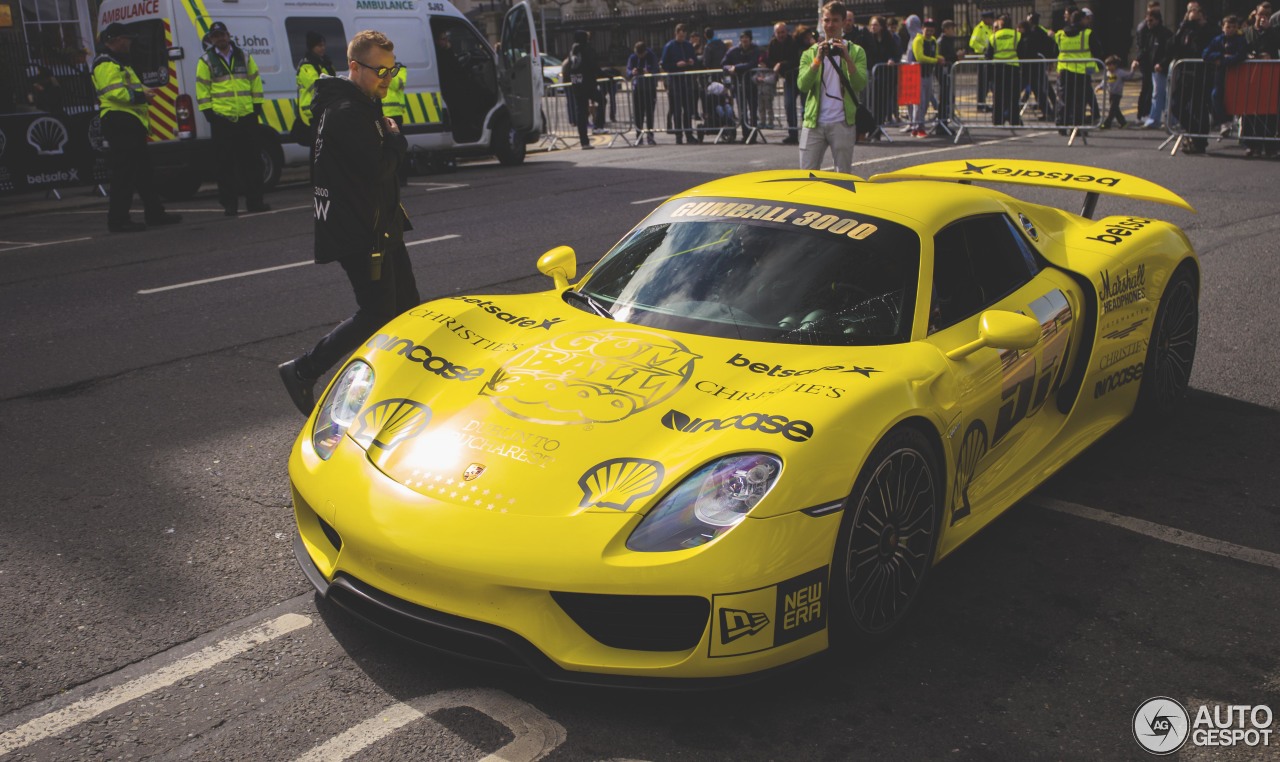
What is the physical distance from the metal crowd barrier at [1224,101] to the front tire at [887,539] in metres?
14.0

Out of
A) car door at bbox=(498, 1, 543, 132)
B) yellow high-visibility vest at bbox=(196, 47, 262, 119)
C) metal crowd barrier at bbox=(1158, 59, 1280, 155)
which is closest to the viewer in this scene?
yellow high-visibility vest at bbox=(196, 47, 262, 119)

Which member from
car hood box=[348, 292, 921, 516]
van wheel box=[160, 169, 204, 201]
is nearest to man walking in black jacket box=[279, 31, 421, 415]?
car hood box=[348, 292, 921, 516]

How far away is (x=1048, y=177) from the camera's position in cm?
547

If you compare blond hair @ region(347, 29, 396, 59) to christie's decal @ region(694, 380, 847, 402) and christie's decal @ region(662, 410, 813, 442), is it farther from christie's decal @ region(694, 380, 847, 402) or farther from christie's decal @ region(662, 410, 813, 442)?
christie's decal @ region(662, 410, 813, 442)

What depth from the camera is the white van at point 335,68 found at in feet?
47.9

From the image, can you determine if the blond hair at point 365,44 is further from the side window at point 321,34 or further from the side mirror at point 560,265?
the side window at point 321,34

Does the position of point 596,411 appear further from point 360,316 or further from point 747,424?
point 360,316

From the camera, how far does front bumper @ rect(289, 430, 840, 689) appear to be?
9.91 feet

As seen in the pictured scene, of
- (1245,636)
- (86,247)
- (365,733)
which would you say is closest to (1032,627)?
(1245,636)

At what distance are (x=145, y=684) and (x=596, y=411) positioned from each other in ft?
4.75

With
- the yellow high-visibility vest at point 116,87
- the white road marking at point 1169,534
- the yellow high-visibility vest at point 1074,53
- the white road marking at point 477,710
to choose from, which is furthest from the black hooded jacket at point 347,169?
the yellow high-visibility vest at point 1074,53

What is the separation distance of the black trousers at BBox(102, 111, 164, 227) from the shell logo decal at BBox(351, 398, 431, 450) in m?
9.75

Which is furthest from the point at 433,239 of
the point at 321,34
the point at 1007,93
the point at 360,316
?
the point at 1007,93

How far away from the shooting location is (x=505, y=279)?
29.4 ft
